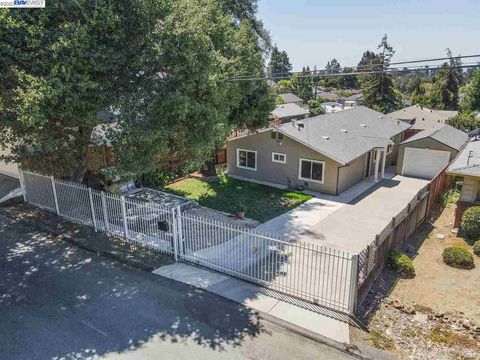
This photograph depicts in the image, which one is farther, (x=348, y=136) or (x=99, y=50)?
(x=348, y=136)

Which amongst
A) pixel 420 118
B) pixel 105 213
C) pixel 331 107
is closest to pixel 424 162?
pixel 420 118

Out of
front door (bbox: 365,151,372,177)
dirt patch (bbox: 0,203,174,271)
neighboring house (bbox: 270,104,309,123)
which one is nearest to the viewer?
dirt patch (bbox: 0,203,174,271)

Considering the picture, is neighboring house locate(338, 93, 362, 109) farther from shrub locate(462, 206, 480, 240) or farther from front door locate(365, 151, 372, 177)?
shrub locate(462, 206, 480, 240)

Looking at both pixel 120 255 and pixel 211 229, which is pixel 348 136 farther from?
pixel 120 255

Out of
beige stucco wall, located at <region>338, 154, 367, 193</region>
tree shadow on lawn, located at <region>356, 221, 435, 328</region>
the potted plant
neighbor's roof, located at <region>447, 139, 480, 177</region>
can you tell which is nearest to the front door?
beige stucco wall, located at <region>338, 154, 367, 193</region>

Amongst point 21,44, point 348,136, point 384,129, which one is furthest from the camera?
point 384,129

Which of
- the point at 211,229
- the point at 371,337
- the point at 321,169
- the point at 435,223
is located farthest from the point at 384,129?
the point at 371,337

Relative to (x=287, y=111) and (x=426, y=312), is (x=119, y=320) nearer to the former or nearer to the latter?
(x=426, y=312)
